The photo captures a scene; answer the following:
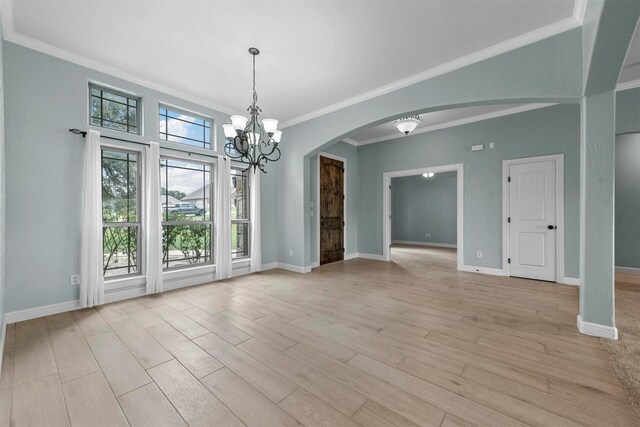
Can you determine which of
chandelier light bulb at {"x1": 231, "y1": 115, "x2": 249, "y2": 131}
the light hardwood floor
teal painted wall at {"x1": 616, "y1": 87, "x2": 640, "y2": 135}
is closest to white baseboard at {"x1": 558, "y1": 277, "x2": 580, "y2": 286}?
the light hardwood floor

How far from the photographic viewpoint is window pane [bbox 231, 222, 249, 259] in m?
5.02

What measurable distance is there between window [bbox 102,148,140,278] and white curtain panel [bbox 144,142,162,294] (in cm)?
22

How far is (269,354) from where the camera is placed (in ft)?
7.06

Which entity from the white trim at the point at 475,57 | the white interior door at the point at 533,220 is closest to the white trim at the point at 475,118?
the white interior door at the point at 533,220

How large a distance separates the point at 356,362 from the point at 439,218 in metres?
8.70

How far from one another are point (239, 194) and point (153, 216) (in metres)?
1.68

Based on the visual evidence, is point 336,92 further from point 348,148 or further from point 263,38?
point 348,148

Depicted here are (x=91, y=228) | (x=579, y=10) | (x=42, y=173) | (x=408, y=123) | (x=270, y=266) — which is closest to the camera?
(x=579, y=10)

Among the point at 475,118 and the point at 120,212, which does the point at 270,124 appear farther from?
the point at 475,118

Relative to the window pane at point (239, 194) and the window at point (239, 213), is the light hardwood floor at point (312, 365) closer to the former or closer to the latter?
the window at point (239, 213)

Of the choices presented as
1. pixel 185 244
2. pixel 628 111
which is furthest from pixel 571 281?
pixel 185 244

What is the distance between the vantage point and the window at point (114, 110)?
11.2 feet

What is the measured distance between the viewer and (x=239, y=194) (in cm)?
509

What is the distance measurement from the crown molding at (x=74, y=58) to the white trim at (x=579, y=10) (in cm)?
472
